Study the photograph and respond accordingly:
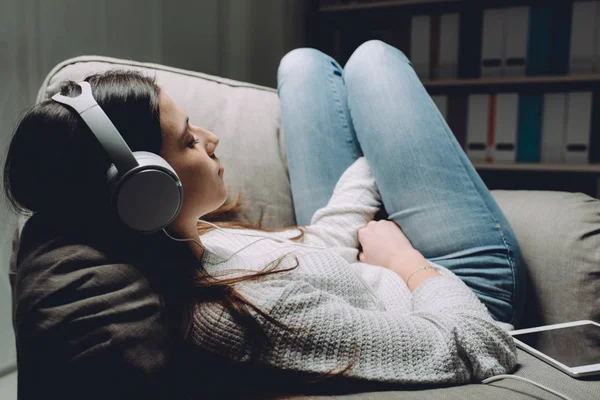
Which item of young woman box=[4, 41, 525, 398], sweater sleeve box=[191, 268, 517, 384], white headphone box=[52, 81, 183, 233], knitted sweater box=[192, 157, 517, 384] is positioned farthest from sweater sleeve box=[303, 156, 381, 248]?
white headphone box=[52, 81, 183, 233]

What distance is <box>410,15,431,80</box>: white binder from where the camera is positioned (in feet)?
6.28

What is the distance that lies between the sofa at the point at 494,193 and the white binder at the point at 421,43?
1.03 meters

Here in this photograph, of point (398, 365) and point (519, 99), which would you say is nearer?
point (398, 365)

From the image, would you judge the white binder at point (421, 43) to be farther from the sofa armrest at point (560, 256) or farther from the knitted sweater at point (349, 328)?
the knitted sweater at point (349, 328)

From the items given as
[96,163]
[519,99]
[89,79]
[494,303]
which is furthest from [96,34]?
[519,99]

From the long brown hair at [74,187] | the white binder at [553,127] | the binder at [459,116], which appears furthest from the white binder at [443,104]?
the long brown hair at [74,187]

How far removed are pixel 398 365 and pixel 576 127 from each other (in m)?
1.59

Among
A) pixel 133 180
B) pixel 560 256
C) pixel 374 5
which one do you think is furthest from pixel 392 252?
pixel 374 5

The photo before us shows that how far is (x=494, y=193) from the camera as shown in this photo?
1000 mm

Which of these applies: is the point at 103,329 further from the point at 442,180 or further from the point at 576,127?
the point at 576,127

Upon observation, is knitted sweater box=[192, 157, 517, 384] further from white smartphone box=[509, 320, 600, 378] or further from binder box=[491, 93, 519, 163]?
binder box=[491, 93, 519, 163]

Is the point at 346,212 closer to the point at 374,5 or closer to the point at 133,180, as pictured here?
the point at 133,180

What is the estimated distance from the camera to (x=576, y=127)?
1766mm

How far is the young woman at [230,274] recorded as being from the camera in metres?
0.44
